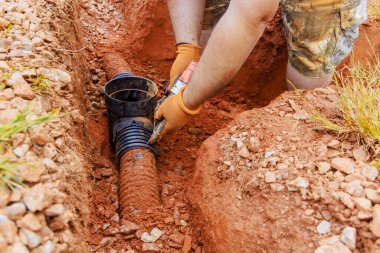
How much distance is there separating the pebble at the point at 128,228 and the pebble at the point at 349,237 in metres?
0.92

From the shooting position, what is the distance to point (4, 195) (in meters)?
1.05

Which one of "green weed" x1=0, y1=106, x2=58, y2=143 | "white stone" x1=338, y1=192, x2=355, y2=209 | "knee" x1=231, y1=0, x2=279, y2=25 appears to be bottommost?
"white stone" x1=338, y1=192, x2=355, y2=209

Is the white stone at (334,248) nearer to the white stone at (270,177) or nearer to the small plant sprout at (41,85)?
the white stone at (270,177)

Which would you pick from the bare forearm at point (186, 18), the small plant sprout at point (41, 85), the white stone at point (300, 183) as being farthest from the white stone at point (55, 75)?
the white stone at point (300, 183)

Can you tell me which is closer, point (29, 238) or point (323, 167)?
point (29, 238)

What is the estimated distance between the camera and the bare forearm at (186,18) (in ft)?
8.02

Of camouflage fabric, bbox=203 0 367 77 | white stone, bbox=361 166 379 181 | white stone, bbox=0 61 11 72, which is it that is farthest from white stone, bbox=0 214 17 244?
camouflage fabric, bbox=203 0 367 77

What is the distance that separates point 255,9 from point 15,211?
3.83ft

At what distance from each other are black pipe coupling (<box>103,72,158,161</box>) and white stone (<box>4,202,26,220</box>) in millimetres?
1196

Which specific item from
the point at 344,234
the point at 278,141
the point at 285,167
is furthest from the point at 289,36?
the point at 344,234

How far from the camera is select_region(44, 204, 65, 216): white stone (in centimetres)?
110

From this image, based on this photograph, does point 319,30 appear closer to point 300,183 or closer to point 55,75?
point 300,183

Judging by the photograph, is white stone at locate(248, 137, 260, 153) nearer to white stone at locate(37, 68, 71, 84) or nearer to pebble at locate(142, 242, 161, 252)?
pebble at locate(142, 242, 161, 252)

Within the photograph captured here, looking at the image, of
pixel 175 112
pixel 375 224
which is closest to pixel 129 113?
pixel 175 112
